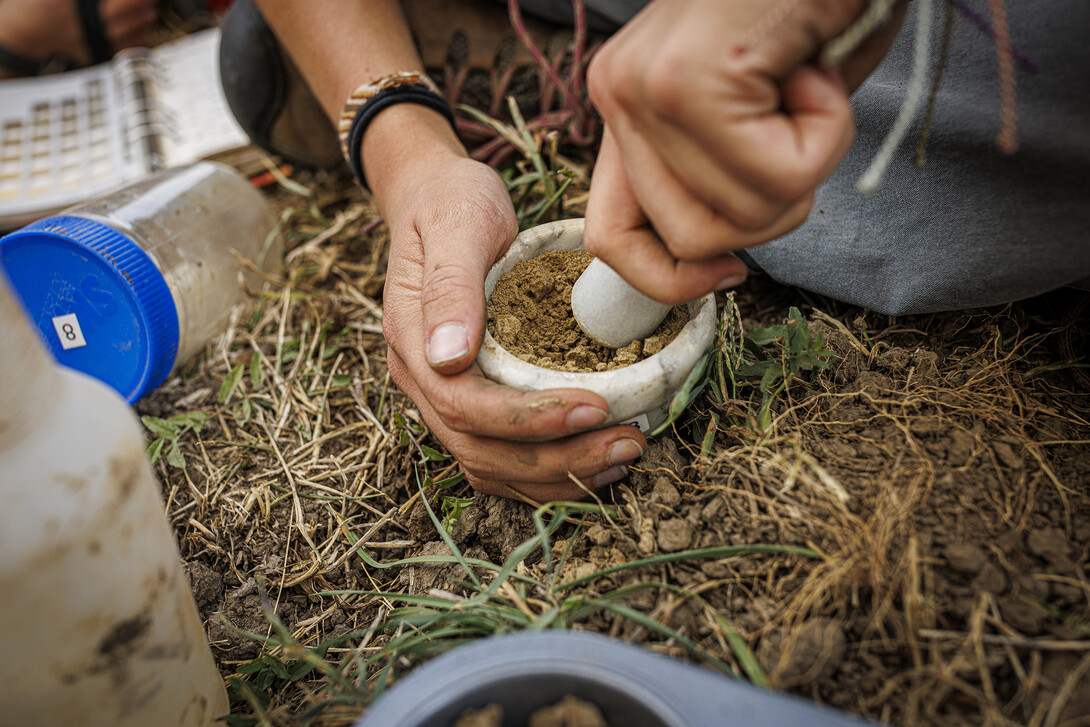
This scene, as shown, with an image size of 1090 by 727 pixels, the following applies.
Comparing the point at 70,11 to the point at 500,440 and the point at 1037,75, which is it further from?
the point at 1037,75

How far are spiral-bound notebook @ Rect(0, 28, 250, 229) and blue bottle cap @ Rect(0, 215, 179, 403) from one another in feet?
3.63

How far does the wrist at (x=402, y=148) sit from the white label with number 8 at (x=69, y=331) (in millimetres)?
829

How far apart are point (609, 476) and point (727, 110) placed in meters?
0.72

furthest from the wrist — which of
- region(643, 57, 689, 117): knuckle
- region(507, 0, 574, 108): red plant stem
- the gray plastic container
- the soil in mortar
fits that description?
the gray plastic container

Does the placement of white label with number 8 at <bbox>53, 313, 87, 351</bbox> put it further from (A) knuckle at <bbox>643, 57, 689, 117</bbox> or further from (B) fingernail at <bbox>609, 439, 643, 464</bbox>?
(A) knuckle at <bbox>643, 57, 689, 117</bbox>

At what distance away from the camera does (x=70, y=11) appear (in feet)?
12.2

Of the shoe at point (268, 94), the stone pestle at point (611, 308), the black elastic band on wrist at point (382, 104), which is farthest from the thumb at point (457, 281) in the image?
the shoe at point (268, 94)

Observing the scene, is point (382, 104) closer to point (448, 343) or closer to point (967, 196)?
point (448, 343)

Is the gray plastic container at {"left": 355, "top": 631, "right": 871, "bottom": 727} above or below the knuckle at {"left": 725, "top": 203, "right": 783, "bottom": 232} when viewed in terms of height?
below

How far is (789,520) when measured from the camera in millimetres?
1158

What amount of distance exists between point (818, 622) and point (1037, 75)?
1.03 m

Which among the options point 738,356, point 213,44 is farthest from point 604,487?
point 213,44

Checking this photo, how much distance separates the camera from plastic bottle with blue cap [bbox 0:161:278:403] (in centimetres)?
172

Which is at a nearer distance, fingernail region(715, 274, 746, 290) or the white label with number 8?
fingernail region(715, 274, 746, 290)
